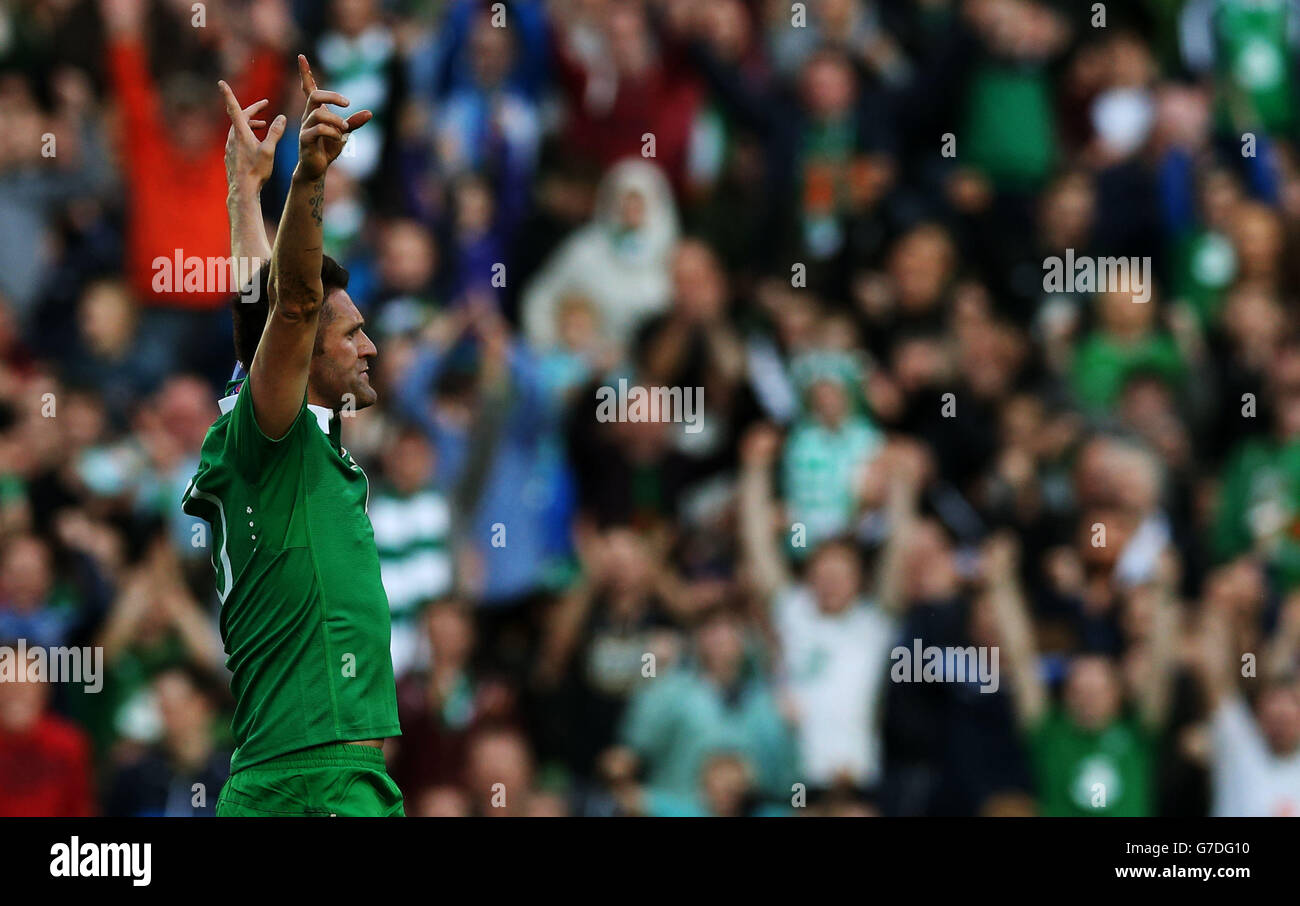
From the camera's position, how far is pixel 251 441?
5.91 metres

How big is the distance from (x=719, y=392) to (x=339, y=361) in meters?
5.04

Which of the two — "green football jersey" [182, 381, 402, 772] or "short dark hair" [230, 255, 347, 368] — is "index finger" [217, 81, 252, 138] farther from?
"green football jersey" [182, 381, 402, 772]

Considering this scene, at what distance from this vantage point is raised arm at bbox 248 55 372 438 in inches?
214

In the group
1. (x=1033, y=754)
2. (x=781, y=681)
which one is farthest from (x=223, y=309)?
(x=1033, y=754)

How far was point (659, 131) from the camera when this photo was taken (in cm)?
1188

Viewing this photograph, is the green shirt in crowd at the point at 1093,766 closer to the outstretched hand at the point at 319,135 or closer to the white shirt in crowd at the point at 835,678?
the white shirt in crowd at the point at 835,678

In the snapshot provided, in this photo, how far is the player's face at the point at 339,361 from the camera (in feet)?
19.9

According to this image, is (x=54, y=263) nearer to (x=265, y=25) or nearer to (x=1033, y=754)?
(x=265, y=25)

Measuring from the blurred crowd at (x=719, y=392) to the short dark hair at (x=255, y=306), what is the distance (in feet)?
13.0

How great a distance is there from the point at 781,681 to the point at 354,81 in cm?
367
